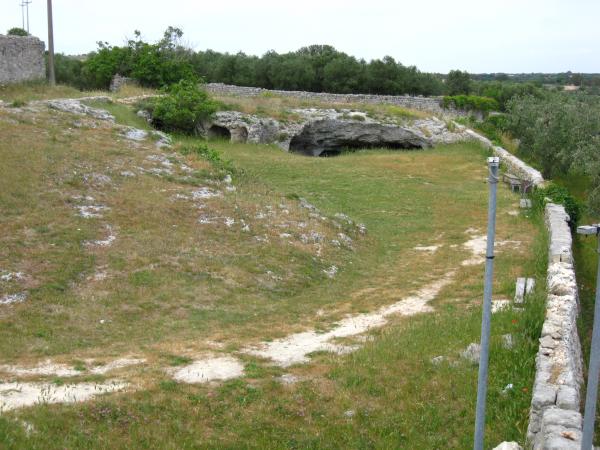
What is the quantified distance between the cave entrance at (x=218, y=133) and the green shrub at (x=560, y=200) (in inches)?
585

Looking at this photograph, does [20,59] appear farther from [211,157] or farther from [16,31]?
[16,31]

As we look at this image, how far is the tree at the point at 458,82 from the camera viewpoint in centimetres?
6227

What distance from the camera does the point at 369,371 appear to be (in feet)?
28.3

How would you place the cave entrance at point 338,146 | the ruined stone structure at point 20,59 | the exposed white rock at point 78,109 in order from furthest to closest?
the cave entrance at point 338,146, the ruined stone structure at point 20,59, the exposed white rock at point 78,109

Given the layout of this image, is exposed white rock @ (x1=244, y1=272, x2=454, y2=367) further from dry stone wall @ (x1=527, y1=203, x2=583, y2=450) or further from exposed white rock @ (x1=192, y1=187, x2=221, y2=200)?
exposed white rock @ (x1=192, y1=187, x2=221, y2=200)

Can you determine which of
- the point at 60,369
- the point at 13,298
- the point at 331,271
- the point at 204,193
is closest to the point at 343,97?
the point at 204,193

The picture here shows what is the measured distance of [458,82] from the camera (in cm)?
6281

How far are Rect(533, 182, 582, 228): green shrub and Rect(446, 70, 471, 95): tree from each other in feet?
145

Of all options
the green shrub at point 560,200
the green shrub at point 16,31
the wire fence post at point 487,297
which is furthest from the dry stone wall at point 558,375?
the green shrub at point 16,31

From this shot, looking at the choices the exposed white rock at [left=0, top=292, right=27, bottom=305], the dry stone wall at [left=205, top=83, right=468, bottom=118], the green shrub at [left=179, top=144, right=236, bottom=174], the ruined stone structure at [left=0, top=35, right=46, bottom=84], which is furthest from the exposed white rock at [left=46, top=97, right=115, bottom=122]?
the dry stone wall at [left=205, top=83, right=468, bottom=118]

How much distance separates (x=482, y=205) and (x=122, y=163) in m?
11.1

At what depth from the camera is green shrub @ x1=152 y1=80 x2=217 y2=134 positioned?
2711 centimetres

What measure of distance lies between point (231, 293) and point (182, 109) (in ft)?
55.7

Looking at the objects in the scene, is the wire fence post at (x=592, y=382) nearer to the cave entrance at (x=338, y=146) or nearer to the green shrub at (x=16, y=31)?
the cave entrance at (x=338, y=146)
